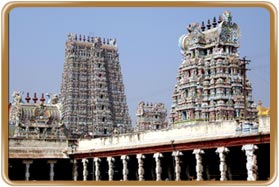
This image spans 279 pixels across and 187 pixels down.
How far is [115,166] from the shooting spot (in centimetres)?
4281

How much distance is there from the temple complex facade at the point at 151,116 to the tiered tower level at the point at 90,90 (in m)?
16.4

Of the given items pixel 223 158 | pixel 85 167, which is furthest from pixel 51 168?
pixel 223 158

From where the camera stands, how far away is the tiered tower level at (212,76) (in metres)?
53.1

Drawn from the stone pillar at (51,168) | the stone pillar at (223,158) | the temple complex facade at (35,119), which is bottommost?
the stone pillar at (51,168)

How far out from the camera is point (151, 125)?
8500 centimetres

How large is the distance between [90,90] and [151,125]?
20890mm

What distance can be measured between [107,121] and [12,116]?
46.7 feet

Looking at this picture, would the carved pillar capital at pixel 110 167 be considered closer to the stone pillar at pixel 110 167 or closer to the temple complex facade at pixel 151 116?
the stone pillar at pixel 110 167

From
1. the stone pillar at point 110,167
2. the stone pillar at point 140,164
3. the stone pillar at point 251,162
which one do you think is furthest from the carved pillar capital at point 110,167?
the stone pillar at point 251,162

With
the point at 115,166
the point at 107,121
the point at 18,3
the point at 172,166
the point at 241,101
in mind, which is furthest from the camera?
the point at 107,121

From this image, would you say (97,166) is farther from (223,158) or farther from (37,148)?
(223,158)

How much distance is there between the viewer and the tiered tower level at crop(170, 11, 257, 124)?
5312 centimetres

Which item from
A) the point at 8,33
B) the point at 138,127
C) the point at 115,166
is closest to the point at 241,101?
the point at 115,166

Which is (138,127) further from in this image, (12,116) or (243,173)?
(243,173)
